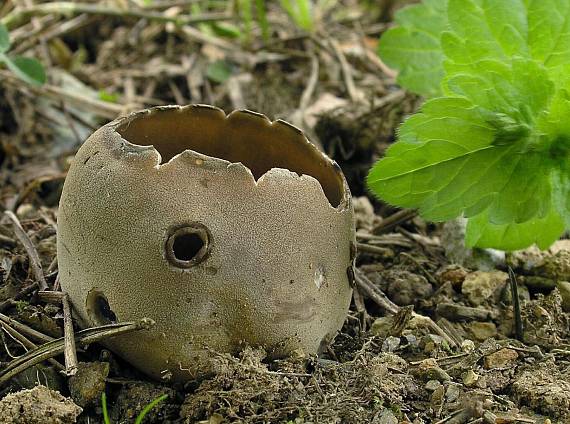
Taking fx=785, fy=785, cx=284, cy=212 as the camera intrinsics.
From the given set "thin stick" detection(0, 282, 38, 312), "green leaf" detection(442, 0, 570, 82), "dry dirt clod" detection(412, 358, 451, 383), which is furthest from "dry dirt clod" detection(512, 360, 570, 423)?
"thin stick" detection(0, 282, 38, 312)

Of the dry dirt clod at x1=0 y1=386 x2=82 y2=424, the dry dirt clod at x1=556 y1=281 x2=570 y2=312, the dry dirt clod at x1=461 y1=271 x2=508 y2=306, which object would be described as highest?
the dry dirt clod at x1=0 y1=386 x2=82 y2=424

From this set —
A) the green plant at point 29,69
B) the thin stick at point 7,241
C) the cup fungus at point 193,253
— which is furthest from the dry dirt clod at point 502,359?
the green plant at point 29,69

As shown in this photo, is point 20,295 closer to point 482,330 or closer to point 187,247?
point 187,247

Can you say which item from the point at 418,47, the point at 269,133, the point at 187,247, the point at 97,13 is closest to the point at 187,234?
the point at 187,247

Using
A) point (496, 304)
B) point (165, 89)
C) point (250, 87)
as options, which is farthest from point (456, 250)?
point (165, 89)

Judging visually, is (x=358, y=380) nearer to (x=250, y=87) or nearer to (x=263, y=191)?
(x=263, y=191)

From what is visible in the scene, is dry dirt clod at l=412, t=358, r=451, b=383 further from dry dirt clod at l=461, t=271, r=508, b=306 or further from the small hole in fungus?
the small hole in fungus
